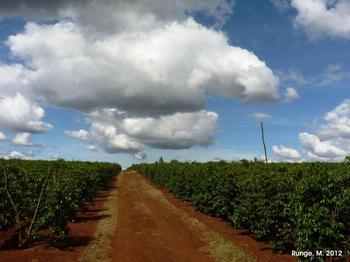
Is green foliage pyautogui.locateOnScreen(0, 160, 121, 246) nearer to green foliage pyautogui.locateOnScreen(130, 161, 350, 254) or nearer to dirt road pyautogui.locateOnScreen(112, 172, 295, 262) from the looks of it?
dirt road pyautogui.locateOnScreen(112, 172, 295, 262)

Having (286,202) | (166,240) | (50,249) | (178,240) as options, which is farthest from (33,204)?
(286,202)

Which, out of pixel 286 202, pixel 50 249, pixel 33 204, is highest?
pixel 286 202

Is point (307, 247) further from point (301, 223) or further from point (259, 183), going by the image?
point (259, 183)

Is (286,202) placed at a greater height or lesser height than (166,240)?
greater

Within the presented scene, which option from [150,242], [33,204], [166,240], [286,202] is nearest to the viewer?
[286,202]

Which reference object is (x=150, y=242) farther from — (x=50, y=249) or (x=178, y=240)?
(x=50, y=249)

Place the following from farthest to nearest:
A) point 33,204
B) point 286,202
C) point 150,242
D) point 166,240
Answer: point 166,240 < point 150,242 < point 33,204 < point 286,202

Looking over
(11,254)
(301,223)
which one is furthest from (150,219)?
(301,223)

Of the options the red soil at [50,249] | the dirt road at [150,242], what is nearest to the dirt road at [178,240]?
the dirt road at [150,242]

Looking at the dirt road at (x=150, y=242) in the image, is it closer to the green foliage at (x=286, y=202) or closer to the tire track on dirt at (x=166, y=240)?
the tire track on dirt at (x=166, y=240)

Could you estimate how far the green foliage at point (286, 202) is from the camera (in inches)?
456

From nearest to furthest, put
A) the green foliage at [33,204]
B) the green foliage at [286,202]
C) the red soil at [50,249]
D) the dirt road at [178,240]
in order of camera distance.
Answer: the green foliage at [286,202]
the red soil at [50,249]
the dirt road at [178,240]
the green foliage at [33,204]

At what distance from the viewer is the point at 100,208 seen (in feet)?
96.3

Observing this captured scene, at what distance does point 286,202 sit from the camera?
15336 mm
